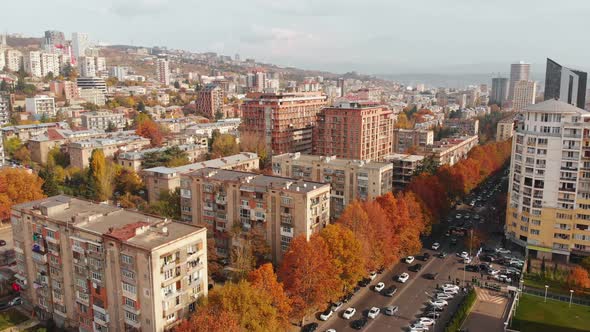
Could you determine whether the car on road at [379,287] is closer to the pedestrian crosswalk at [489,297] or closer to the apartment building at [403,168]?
the pedestrian crosswalk at [489,297]

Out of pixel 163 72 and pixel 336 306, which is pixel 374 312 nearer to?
pixel 336 306

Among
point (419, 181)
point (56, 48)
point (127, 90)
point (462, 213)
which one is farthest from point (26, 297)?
point (56, 48)

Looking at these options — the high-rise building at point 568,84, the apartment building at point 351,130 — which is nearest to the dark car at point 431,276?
the apartment building at point 351,130

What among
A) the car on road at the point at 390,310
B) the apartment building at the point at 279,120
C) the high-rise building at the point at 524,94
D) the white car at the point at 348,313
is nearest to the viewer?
the white car at the point at 348,313

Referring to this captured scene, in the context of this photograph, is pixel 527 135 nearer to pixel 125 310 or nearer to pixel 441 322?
pixel 441 322

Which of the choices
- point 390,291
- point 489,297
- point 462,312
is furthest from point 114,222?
point 489,297
